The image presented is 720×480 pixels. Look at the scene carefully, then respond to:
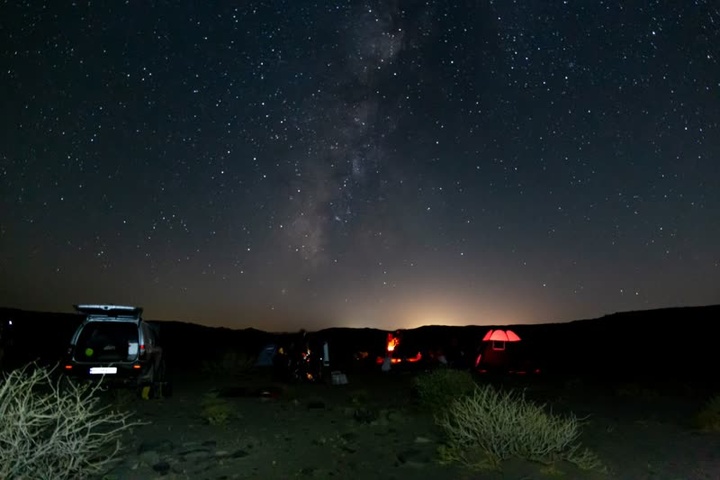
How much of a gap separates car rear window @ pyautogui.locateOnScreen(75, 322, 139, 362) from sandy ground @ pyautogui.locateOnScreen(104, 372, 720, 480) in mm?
903

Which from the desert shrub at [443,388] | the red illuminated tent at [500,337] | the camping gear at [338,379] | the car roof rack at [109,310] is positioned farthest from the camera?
the red illuminated tent at [500,337]

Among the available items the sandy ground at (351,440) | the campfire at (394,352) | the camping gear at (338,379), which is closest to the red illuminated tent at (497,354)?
the campfire at (394,352)

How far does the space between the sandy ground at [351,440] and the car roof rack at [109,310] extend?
1.68m

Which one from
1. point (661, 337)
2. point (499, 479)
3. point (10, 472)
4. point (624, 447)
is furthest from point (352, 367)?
point (661, 337)

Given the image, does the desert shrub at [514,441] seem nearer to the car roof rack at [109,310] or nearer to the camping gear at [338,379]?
the car roof rack at [109,310]

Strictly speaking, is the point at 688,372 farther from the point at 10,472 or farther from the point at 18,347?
the point at 18,347

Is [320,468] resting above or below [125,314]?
below

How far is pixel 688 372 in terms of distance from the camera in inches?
1011

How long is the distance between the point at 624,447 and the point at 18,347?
103 ft

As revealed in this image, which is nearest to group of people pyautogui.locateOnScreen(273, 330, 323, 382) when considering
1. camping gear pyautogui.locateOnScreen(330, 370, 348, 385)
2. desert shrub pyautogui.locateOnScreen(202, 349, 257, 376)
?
camping gear pyautogui.locateOnScreen(330, 370, 348, 385)

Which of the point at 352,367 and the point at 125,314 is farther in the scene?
the point at 352,367

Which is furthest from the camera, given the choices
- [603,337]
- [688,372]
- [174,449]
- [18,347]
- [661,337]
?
[603,337]

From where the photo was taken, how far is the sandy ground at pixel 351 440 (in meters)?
6.76

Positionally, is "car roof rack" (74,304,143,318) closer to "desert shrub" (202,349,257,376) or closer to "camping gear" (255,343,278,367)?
"desert shrub" (202,349,257,376)
